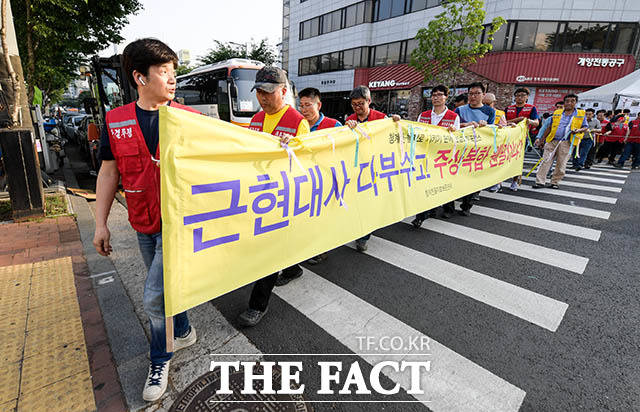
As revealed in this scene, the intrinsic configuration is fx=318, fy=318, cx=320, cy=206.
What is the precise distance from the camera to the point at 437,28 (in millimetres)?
19641

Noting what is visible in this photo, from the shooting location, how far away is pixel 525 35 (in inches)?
881

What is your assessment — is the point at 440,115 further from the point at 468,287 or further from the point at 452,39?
the point at 452,39

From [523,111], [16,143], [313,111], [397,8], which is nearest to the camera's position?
[313,111]

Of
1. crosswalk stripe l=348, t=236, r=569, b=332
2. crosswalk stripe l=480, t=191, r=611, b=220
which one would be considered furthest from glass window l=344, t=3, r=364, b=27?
crosswalk stripe l=348, t=236, r=569, b=332

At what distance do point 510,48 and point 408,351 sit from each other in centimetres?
2698

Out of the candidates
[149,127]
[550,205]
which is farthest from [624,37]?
[149,127]

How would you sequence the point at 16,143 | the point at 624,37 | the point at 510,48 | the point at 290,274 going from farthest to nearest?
the point at 510,48, the point at 624,37, the point at 16,143, the point at 290,274

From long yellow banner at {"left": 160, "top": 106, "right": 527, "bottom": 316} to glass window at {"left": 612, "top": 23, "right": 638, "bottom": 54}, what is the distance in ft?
92.1

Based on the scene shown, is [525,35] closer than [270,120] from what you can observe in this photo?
No

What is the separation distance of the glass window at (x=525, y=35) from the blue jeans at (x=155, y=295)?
27882 mm

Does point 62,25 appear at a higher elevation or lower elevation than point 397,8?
lower

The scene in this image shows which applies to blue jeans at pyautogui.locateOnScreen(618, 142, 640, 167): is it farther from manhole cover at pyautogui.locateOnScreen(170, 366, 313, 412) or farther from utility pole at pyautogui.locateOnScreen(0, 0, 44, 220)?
utility pole at pyautogui.locateOnScreen(0, 0, 44, 220)

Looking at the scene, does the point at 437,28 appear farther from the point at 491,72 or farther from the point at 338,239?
the point at 338,239

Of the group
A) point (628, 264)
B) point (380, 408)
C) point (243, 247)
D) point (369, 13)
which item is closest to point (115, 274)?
point (243, 247)
